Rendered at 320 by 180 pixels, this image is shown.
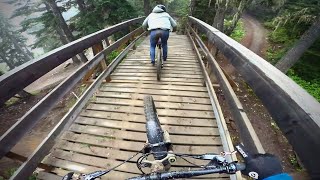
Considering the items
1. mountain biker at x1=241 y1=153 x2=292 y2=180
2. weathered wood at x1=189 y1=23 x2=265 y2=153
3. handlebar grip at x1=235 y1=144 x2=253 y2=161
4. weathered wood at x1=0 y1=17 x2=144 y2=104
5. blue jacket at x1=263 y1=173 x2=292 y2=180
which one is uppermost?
blue jacket at x1=263 y1=173 x2=292 y2=180

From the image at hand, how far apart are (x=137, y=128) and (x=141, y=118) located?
0.34 metres

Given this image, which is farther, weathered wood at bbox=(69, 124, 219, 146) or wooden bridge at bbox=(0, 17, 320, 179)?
weathered wood at bbox=(69, 124, 219, 146)

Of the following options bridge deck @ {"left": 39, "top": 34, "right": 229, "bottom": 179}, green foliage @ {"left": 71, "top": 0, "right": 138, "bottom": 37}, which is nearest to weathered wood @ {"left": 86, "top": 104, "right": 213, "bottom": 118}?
bridge deck @ {"left": 39, "top": 34, "right": 229, "bottom": 179}

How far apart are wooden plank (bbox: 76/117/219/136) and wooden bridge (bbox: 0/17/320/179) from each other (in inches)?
0.8

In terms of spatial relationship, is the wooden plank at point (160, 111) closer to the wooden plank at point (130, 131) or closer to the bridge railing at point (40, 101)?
the wooden plank at point (130, 131)

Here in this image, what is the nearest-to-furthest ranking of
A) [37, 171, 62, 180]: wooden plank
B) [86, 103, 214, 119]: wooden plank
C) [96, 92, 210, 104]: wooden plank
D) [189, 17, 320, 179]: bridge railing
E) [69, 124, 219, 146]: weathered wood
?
[189, 17, 320, 179]: bridge railing
[37, 171, 62, 180]: wooden plank
[69, 124, 219, 146]: weathered wood
[86, 103, 214, 119]: wooden plank
[96, 92, 210, 104]: wooden plank

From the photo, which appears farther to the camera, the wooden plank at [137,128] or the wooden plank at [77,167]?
the wooden plank at [137,128]

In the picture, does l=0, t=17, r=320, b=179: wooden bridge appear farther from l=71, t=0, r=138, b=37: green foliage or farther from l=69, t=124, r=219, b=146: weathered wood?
l=71, t=0, r=138, b=37: green foliage

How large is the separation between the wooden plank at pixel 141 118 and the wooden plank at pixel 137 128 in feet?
0.35

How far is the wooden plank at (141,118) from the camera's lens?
14.5 ft

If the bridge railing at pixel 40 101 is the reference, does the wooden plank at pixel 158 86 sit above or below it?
below

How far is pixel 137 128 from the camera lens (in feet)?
14.1

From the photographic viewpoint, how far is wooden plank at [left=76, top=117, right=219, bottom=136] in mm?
4148

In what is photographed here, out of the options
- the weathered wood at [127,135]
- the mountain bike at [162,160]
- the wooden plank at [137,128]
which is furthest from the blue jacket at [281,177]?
the wooden plank at [137,128]
